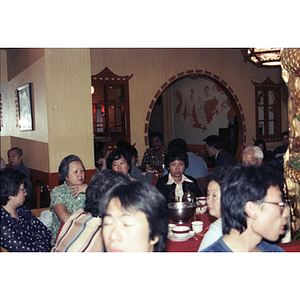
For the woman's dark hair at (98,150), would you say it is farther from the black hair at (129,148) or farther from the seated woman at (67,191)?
the seated woman at (67,191)

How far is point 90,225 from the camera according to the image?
5.03 feet

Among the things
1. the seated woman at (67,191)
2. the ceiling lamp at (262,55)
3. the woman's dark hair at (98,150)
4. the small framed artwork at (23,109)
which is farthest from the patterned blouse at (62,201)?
the ceiling lamp at (262,55)

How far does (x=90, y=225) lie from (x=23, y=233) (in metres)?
0.43

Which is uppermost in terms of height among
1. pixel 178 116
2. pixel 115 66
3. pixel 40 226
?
pixel 115 66

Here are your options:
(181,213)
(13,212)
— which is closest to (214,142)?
(181,213)

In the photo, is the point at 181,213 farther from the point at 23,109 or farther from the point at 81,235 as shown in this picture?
the point at 23,109

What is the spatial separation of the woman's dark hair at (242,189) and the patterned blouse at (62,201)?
1.35 meters

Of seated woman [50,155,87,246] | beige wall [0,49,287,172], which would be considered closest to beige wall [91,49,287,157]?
beige wall [0,49,287,172]

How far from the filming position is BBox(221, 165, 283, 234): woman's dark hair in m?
1.07

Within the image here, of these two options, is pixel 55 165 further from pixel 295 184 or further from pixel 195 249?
pixel 295 184

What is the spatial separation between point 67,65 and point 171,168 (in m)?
1.42
